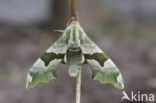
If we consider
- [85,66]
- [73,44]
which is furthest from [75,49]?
[85,66]

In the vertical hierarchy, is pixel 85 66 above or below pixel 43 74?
above

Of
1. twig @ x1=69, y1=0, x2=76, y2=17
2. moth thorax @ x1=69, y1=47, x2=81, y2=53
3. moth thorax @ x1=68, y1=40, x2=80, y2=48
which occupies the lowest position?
moth thorax @ x1=69, y1=47, x2=81, y2=53

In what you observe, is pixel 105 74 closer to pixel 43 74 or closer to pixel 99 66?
pixel 99 66

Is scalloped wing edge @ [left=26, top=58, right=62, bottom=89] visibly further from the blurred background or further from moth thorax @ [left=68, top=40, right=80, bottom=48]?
the blurred background

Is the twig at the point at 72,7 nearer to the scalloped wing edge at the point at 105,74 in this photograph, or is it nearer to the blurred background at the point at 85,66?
the scalloped wing edge at the point at 105,74

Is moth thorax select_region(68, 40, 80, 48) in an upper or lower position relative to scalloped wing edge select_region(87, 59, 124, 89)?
upper

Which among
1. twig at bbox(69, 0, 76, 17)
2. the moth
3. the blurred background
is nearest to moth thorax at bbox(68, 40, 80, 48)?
the moth

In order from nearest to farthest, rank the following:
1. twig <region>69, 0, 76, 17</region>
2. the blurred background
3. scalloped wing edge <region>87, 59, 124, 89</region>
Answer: twig <region>69, 0, 76, 17</region> → scalloped wing edge <region>87, 59, 124, 89</region> → the blurred background
